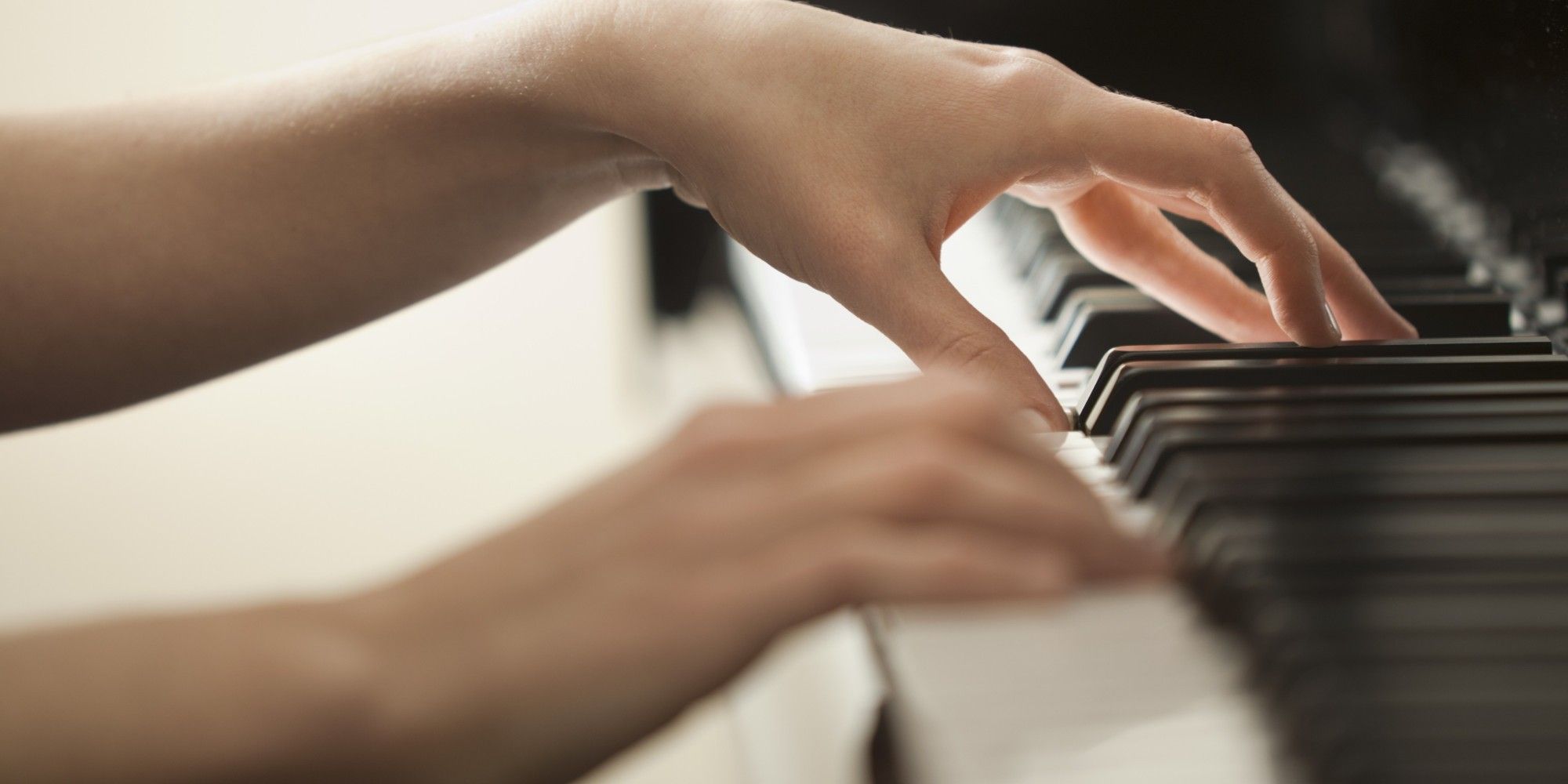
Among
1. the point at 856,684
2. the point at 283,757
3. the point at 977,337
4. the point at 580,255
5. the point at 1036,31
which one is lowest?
the point at 283,757

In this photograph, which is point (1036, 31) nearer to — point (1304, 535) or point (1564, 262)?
point (1564, 262)

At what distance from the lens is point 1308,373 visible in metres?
0.75

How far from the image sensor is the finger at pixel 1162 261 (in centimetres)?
87

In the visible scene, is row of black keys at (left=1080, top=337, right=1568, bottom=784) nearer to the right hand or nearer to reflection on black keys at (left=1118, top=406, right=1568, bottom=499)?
reflection on black keys at (left=1118, top=406, right=1568, bottom=499)

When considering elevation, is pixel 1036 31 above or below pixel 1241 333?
above

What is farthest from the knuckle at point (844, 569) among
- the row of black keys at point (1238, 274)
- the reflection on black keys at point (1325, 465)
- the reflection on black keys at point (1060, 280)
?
the reflection on black keys at point (1060, 280)

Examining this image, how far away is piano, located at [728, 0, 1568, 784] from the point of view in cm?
49

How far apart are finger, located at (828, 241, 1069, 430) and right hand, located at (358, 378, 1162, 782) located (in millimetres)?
268

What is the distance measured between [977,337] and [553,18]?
0.36 meters

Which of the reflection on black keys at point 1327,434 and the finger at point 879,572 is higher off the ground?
the reflection on black keys at point 1327,434

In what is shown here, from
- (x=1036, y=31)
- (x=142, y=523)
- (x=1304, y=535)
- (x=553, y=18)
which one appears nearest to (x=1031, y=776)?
(x=1304, y=535)

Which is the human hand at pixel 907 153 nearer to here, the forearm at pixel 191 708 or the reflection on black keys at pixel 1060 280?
the reflection on black keys at pixel 1060 280

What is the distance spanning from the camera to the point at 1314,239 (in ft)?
2.60

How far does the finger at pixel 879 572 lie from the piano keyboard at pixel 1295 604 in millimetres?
13
